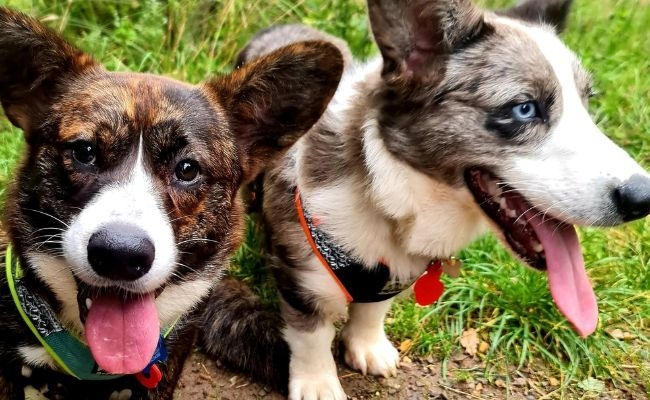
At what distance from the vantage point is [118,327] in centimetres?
223

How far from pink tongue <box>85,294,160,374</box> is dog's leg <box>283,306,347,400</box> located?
2.99 ft

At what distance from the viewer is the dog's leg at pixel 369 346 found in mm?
3328

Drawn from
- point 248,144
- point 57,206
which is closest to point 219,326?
point 248,144

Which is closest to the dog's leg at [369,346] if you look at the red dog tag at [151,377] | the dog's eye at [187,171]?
the red dog tag at [151,377]

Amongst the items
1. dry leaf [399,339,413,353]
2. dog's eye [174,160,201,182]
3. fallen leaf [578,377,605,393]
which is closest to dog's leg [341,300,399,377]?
dry leaf [399,339,413,353]

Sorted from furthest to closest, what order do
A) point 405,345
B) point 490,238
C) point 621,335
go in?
point 490,238
point 621,335
point 405,345

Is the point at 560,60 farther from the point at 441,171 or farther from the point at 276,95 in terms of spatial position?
the point at 276,95

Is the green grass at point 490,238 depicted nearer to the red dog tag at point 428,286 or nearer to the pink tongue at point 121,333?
the red dog tag at point 428,286

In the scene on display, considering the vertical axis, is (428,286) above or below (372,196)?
below

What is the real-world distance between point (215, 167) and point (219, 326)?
1055 mm

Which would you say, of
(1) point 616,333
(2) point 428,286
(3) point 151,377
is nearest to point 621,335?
(1) point 616,333

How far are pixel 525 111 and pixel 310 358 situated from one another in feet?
4.45

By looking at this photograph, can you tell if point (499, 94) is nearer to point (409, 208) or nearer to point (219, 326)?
point (409, 208)

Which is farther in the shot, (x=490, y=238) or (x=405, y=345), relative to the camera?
(x=490, y=238)
